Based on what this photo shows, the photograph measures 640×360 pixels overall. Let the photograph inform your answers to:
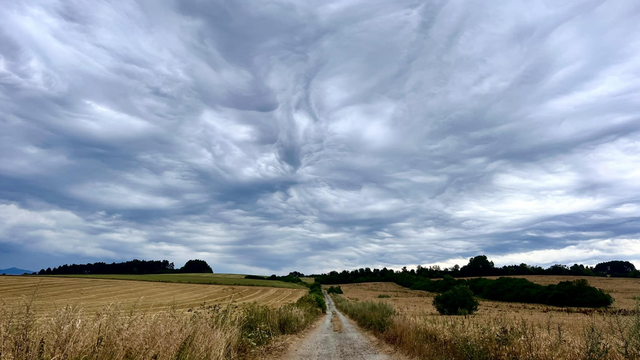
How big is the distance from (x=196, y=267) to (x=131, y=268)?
126 feet

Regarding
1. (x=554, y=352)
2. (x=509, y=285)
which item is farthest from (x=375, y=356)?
(x=509, y=285)

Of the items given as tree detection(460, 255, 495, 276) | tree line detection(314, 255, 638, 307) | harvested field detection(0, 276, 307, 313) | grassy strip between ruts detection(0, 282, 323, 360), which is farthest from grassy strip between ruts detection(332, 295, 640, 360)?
tree detection(460, 255, 495, 276)

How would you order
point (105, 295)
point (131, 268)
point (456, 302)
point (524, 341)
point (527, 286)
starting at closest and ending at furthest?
1. point (524, 341)
2. point (456, 302)
3. point (105, 295)
4. point (527, 286)
5. point (131, 268)

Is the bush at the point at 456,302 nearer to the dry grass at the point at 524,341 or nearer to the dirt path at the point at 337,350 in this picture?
the dirt path at the point at 337,350

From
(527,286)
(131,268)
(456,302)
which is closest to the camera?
(456,302)

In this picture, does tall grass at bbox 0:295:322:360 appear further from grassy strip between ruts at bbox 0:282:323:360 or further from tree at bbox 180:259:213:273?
tree at bbox 180:259:213:273

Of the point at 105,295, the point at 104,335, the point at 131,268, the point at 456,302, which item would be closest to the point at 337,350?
the point at 104,335

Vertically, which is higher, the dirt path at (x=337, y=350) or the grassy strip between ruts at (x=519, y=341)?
the grassy strip between ruts at (x=519, y=341)

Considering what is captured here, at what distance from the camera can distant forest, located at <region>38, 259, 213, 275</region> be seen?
13362cm

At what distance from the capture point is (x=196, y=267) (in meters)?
187

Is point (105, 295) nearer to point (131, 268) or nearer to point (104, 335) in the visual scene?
point (104, 335)

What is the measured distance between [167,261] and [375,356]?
620 ft

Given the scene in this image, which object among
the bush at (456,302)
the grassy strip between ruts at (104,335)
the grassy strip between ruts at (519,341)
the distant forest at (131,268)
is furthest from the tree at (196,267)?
the grassy strip between ruts at (104,335)

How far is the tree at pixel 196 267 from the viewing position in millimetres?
183150
